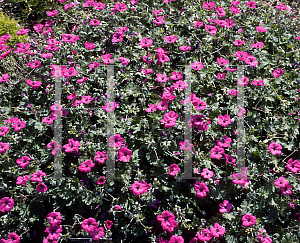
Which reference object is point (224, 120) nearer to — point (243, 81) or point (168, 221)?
point (243, 81)

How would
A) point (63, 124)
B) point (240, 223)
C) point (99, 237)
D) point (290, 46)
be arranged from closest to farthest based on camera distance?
point (99, 237) → point (240, 223) → point (63, 124) → point (290, 46)

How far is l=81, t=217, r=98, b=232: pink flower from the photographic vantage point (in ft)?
8.05

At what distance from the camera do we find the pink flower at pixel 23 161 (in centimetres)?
265

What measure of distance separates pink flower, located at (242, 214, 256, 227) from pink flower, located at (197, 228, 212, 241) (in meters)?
0.32

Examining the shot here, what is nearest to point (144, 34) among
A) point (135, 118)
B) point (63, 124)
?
point (135, 118)

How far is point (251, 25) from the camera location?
3.82 metres

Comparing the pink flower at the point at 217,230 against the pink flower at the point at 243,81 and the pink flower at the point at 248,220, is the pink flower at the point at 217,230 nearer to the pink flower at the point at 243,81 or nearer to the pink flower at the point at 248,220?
the pink flower at the point at 248,220

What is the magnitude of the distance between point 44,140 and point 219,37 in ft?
8.09

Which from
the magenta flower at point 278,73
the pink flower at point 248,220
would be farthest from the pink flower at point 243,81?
the pink flower at point 248,220

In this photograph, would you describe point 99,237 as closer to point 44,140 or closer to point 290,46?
point 44,140

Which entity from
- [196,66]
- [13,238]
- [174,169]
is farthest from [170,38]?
[13,238]

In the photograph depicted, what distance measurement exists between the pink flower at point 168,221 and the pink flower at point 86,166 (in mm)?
767

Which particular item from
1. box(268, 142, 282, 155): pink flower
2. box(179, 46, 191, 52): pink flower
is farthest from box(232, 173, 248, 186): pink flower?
box(179, 46, 191, 52): pink flower

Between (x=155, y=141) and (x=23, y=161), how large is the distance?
131 centimetres
